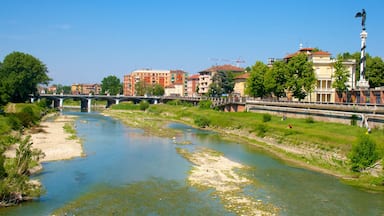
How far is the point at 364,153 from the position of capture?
103ft

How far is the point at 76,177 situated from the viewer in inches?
1216

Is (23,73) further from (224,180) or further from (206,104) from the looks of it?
(224,180)

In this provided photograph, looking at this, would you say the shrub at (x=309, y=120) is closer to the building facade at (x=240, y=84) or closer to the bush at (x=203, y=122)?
the bush at (x=203, y=122)

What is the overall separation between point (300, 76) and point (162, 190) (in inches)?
1862

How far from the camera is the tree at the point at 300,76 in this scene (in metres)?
67.4

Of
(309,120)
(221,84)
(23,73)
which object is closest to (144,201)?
(309,120)

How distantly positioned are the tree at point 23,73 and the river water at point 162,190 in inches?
2766

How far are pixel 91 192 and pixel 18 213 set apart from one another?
561 cm

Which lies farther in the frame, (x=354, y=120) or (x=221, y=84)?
(x=221, y=84)

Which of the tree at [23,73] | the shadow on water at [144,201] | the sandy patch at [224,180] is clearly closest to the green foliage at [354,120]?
the sandy patch at [224,180]

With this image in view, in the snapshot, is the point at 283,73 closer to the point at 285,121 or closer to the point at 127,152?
the point at 285,121

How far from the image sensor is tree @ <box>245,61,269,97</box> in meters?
80.8

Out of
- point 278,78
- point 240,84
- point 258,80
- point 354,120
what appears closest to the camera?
point 354,120

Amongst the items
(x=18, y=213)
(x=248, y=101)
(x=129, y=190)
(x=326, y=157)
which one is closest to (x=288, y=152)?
(x=326, y=157)
